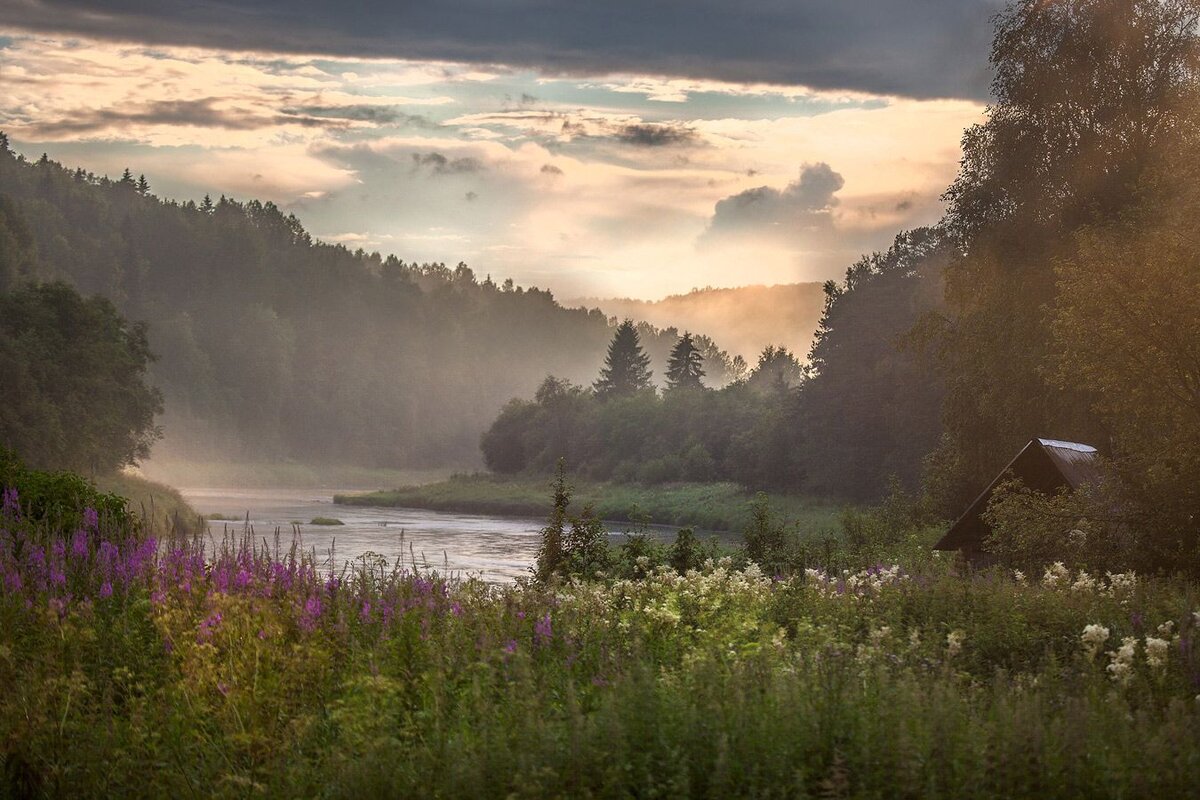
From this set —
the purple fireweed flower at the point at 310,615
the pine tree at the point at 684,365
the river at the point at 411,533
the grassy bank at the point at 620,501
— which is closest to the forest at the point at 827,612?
the purple fireweed flower at the point at 310,615

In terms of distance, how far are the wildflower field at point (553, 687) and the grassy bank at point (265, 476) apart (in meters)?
104

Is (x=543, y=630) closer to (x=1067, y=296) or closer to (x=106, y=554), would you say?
(x=106, y=554)

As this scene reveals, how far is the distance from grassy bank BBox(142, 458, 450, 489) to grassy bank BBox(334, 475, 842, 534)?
34485 mm

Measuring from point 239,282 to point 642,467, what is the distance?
11587cm

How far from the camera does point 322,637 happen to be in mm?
9406

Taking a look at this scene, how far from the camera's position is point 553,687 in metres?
8.62

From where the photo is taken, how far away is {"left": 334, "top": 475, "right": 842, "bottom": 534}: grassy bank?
6022 cm

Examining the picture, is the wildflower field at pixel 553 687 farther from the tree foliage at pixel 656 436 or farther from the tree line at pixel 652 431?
the tree line at pixel 652 431

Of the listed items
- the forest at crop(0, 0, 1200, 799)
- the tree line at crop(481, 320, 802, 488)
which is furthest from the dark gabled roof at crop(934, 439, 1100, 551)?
the tree line at crop(481, 320, 802, 488)

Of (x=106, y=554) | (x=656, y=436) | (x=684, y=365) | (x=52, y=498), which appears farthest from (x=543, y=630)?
(x=684, y=365)

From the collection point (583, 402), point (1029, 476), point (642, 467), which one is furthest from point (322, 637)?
point (583, 402)

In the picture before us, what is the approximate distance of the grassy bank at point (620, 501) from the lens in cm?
6022

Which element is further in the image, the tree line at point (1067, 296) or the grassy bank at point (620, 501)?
the grassy bank at point (620, 501)

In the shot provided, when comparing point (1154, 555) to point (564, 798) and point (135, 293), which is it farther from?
point (135, 293)
